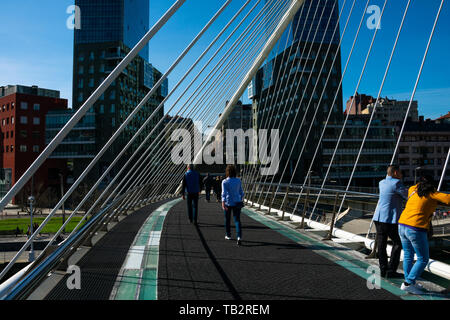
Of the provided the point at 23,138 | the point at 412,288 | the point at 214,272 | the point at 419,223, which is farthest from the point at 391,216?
the point at 23,138

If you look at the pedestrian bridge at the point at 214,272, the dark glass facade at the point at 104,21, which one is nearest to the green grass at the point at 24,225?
the pedestrian bridge at the point at 214,272

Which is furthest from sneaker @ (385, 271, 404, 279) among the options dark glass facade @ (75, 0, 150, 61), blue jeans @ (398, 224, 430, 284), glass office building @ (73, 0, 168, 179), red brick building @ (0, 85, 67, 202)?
dark glass facade @ (75, 0, 150, 61)

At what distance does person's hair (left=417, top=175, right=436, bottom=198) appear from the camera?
3631mm

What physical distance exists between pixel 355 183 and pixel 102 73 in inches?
1885

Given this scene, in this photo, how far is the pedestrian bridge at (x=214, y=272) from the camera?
3400 mm

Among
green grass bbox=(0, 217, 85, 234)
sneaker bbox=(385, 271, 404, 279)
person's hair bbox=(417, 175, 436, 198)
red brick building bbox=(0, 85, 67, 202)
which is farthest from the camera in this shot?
red brick building bbox=(0, 85, 67, 202)

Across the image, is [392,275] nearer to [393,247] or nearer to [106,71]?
[393,247]

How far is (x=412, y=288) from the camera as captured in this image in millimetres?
3529

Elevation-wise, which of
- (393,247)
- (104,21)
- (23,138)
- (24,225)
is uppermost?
(104,21)

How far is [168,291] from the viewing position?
138 inches

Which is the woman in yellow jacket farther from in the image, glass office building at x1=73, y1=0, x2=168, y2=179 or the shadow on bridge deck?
glass office building at x1=73, y1=0, x2=168, y2=179

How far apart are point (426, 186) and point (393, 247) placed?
3.02ft
